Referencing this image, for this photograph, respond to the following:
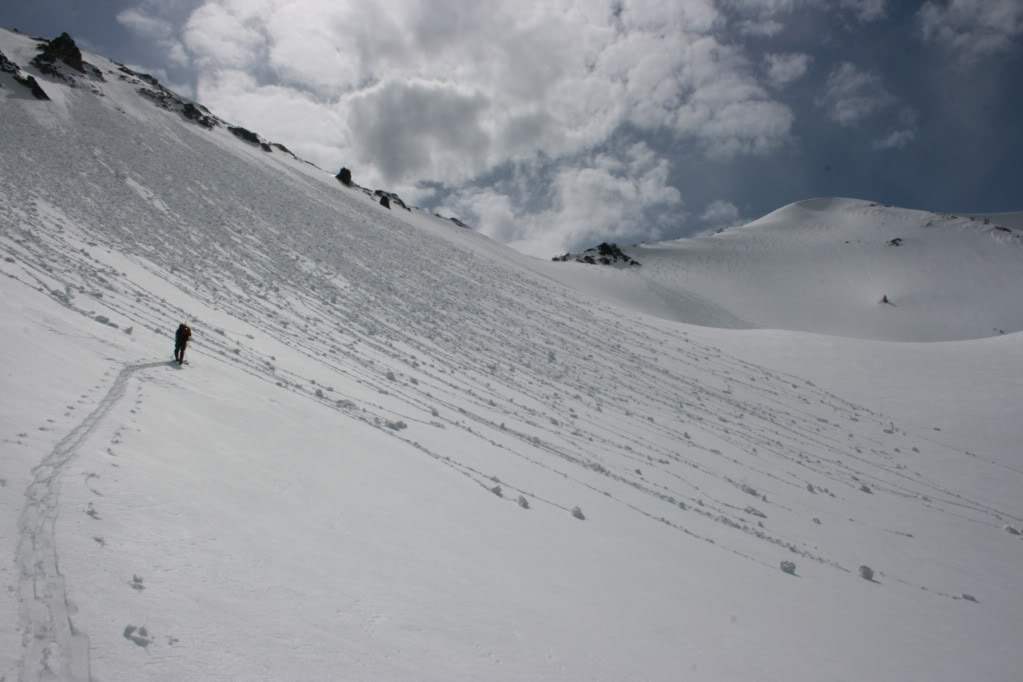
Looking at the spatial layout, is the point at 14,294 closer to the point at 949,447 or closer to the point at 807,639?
the point at 807,639

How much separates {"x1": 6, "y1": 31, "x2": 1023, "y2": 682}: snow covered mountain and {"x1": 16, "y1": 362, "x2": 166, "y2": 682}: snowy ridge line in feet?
0.06

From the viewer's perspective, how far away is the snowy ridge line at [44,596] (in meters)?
2.86

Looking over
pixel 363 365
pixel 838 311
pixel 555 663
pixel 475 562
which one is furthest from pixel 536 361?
pixel 838 311

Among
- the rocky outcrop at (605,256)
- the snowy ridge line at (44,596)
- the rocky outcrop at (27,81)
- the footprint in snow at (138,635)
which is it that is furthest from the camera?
the rocky outcrop at (605,256)

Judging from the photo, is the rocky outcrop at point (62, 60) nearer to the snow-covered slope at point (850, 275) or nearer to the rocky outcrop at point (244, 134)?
the rocky outcrop at point (244, 134)

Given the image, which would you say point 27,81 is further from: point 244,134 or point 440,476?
point 440,476

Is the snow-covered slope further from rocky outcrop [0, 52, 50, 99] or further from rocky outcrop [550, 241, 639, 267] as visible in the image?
rocky outcrop [0, 52, 50, 99]

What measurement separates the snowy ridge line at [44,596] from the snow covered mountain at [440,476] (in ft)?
0.06

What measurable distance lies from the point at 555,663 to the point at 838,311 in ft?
179

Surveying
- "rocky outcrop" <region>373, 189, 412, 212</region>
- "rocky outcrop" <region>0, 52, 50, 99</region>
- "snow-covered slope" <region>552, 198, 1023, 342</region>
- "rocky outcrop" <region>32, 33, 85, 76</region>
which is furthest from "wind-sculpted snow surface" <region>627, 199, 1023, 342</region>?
"rocky outcrop" <region>32, 33, 85, 76</region>

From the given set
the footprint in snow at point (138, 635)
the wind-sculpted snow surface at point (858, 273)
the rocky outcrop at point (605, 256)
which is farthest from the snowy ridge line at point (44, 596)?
the rocky outcrop at point (605, 256)

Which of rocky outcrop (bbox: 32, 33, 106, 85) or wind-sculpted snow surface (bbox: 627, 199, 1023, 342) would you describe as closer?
rocky outcrop (bbox: 32, 33, 106, 85)

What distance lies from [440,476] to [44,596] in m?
4.59

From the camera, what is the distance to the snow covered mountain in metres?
3.82
